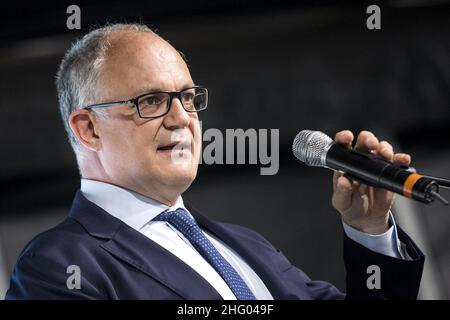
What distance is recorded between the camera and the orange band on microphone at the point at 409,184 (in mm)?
1334

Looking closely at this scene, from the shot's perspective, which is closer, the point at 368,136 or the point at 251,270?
the point at 368,136

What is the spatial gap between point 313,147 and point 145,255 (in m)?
0.45

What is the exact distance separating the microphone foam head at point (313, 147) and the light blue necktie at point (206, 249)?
1.07 ft

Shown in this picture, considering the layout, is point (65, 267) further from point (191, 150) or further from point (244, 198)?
point (244, 198)

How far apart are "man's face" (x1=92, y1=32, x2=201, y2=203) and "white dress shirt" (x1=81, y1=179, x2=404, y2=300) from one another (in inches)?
1.3

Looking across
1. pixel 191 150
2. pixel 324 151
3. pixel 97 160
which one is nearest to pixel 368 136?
pixel 324 151

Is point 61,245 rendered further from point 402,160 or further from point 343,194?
point 402,160

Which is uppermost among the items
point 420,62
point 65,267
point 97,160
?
point 420,62

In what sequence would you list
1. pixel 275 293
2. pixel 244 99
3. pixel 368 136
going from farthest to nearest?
pixel 244 99
pixel 275 293
pixel 368 136

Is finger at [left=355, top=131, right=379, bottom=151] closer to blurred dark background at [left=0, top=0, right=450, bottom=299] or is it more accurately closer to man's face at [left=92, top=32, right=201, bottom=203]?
man's face at [left=92, top=32, right=201, bottom=203]

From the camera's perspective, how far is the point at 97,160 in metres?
1.88

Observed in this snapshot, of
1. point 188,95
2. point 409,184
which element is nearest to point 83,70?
point 188,95

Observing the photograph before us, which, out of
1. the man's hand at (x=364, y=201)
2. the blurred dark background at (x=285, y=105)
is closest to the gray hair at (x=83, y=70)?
the blurred dark background at (x=285, y=105)

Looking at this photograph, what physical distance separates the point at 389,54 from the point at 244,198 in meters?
0.70
